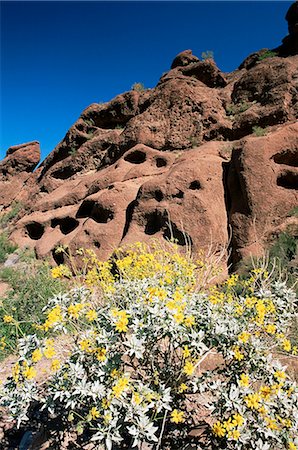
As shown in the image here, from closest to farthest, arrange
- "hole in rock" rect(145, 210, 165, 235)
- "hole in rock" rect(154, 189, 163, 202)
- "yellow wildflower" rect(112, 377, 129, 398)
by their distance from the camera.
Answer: "yellow wildflower" rect(112, 377, 129, 398) → "hole in rock" rect(145, 210, 165, 235) → "hole in rock" rect(154, 189, 163, 202)

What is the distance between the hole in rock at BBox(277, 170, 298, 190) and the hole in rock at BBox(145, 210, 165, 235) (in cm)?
293

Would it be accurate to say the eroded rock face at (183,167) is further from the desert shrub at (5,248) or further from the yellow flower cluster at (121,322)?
the yellow flower cluster at (121,322)

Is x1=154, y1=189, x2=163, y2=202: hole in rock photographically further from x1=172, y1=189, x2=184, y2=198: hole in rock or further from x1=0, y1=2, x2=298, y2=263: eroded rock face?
x1=172, y1=189, x2=184, y2=198: hole in rock

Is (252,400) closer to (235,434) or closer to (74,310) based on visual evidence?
(235,434)

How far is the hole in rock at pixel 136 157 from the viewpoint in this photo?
36.5 ft

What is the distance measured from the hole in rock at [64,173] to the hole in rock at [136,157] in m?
4.14

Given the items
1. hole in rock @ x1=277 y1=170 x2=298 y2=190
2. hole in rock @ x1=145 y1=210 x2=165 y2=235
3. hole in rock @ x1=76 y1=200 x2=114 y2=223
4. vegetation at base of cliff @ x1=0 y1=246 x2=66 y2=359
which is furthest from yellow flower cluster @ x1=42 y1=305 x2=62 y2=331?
hole in rock @ x1=76 y1=200 x2=114 y2=223

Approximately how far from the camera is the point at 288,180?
7457 millimetres

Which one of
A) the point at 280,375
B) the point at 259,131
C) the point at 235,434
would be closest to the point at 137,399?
the point at 235,434

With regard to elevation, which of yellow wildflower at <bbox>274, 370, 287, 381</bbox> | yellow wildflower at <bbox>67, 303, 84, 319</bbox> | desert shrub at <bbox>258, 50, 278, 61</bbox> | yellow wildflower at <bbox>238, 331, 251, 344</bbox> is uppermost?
desert shrub at <bbox>258, 50, 278, 61</bbox>

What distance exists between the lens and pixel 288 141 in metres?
7.56

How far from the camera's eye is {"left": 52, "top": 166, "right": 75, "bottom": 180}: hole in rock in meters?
14.6

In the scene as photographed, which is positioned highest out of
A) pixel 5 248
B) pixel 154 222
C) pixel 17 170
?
pixel 17 170

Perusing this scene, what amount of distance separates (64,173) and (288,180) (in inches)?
411
